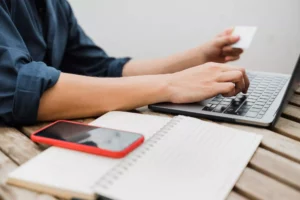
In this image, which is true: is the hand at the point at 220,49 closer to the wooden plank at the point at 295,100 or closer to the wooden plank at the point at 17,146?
the wooden plank at the point at 295,100

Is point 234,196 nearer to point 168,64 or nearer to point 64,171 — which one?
point 64,171

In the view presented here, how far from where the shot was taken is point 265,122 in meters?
0.70

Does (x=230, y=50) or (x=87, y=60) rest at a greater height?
(x=230, y=50)

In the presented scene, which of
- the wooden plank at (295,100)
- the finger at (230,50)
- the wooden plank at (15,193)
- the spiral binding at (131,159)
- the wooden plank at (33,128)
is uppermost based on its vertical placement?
the finger at (230,50)

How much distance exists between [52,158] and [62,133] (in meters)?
0.07

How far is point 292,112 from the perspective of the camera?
0.79 metres

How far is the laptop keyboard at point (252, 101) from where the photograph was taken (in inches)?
29.7

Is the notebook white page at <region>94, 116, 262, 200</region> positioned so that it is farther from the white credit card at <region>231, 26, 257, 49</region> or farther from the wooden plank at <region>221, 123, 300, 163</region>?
the white credit card at <region>231, 26, 257, 49</region>

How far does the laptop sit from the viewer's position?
710 millimetres

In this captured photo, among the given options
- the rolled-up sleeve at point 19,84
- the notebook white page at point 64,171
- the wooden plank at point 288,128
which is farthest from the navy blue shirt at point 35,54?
the wooden plank at point 288,128

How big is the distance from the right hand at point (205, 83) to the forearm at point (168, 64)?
0.21 m

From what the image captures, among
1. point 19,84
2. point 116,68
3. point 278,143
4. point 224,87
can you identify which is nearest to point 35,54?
point 19,84

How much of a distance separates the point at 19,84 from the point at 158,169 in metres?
0.32

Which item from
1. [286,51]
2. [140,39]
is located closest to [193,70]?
[286,51]
